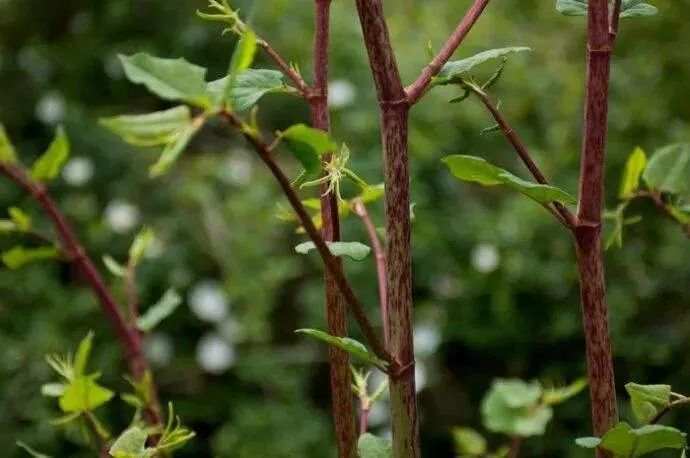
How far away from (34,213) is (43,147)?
25cm

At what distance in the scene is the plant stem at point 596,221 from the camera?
47cm

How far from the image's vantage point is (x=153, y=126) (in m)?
0.36

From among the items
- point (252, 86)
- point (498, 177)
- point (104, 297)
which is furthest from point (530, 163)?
point (104, 297)

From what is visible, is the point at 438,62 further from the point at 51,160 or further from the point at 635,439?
the point at 51,160

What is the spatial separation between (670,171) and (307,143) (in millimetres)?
337

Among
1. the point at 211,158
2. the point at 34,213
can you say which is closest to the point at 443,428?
the point at 211,158

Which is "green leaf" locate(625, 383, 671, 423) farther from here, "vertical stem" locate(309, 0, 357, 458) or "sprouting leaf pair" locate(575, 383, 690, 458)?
"vertical stem" locate(309, 0, 357, 458)

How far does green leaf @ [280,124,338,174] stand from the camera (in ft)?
1.25

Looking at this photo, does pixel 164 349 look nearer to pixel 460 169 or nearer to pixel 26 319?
pixel 26 319

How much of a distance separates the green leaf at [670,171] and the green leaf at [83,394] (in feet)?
1.16

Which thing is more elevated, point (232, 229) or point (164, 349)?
point (232, 229)

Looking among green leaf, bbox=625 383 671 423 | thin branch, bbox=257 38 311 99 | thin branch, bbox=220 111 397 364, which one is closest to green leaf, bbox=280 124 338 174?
thin branch, bbox=220 111 397 364

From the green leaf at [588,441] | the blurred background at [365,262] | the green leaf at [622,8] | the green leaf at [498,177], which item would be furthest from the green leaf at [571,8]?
the blurred background at [365,262]

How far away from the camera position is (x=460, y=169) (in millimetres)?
467
